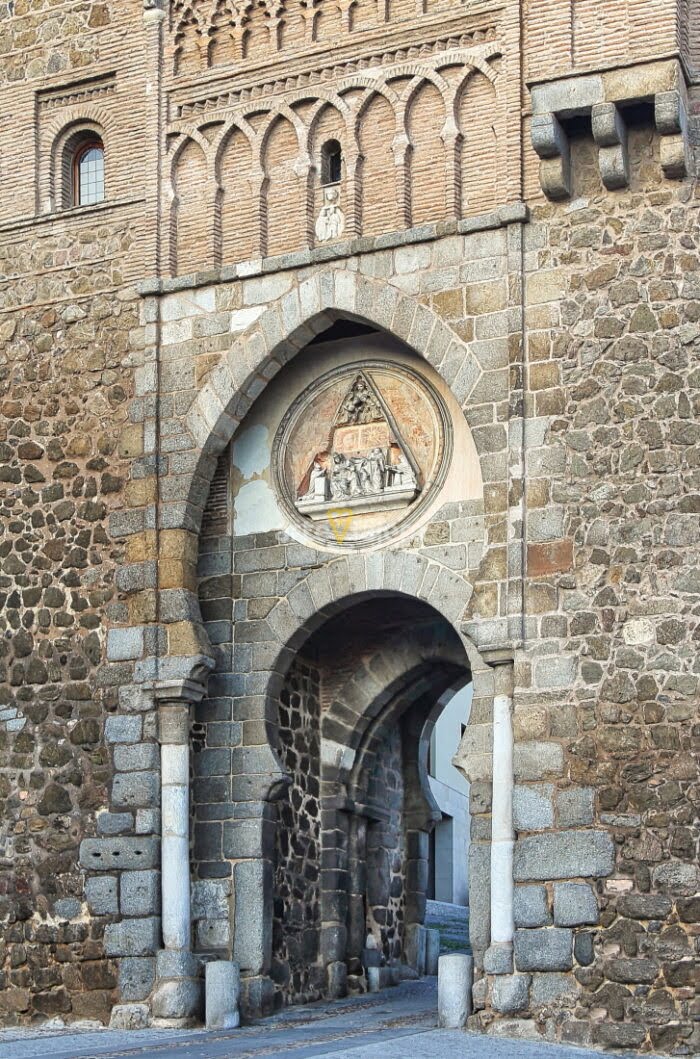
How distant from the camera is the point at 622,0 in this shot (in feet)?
Result: 47.8

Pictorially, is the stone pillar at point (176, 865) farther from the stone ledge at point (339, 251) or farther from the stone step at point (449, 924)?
the stone step at point (449, 924)

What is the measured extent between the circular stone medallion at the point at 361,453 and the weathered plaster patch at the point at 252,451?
0.35 feet

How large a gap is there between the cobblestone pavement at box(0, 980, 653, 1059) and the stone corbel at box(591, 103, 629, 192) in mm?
5985

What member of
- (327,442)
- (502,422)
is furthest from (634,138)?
(327,442)

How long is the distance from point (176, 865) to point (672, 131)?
639cm

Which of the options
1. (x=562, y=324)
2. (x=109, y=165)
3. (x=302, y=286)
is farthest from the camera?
(x=109, y=165)

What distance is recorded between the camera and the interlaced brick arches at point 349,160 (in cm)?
1516

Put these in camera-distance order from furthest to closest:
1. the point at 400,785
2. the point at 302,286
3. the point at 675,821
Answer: the point at 400,785, the point at 302,286, the point at 675,821

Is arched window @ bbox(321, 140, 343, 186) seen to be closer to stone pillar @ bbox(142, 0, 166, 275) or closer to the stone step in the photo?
stone pillar @ bbox(142, 0, 166, 275)

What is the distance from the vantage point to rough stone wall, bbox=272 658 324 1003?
51.9ft

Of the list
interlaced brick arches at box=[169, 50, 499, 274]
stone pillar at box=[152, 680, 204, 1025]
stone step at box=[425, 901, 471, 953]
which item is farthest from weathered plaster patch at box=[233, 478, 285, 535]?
stone step at box=[425, 901, 471, 953]

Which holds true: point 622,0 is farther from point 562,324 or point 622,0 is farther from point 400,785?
point 400,785

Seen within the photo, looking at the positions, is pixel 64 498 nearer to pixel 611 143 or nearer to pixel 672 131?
pixel 611 143

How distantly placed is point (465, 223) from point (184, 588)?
11.4ft
